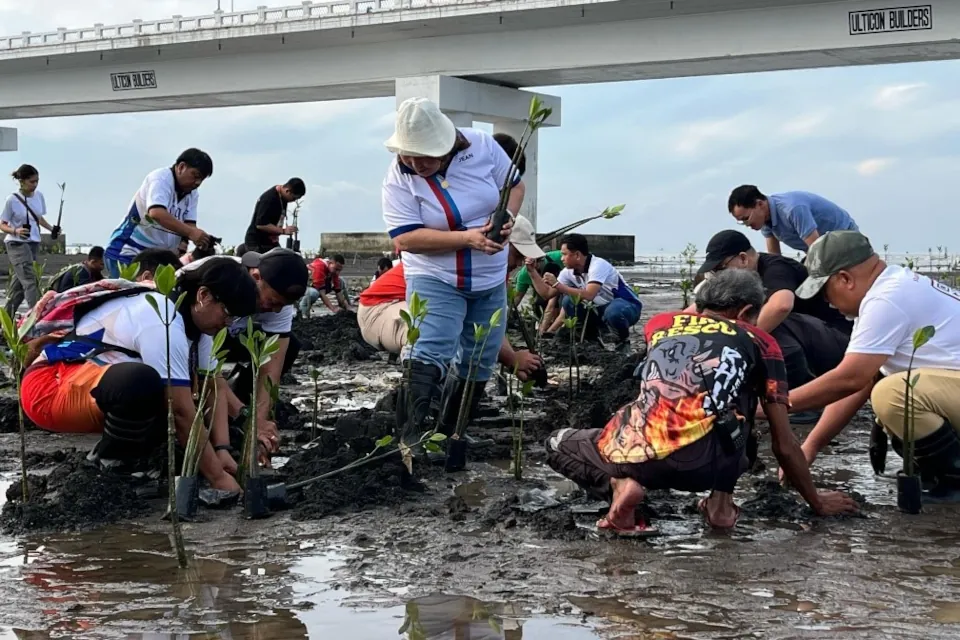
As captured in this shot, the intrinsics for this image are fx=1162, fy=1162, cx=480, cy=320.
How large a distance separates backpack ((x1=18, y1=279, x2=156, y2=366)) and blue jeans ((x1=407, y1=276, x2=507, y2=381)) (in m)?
1.27

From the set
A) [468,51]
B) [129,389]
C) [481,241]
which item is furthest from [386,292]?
[468,51]

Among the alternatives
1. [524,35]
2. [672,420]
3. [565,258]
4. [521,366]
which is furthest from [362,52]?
[672,420]

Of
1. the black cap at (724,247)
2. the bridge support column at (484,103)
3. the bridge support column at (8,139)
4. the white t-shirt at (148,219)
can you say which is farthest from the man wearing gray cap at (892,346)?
the bridge support column at (8,139)

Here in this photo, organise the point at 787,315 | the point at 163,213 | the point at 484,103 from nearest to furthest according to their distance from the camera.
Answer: the point at 787,315
the point at 163,213
the point at 484,103

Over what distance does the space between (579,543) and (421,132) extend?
2058mm

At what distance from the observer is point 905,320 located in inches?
178

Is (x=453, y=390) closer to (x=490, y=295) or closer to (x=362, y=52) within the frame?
(x=490, y=295)

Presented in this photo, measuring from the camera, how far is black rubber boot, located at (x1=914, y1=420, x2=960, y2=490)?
4.64 metres

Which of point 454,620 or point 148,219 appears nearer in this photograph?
point 454,620

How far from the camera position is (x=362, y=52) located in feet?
105

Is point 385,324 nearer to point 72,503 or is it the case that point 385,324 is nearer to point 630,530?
point 72,503

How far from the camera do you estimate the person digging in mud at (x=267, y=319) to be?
495 cm

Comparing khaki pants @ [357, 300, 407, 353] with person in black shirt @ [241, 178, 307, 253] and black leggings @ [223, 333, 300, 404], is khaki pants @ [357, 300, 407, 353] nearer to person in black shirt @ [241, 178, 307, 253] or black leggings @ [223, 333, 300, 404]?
black leggings @ [223, 333, 300, 404]

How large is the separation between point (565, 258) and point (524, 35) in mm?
20638
